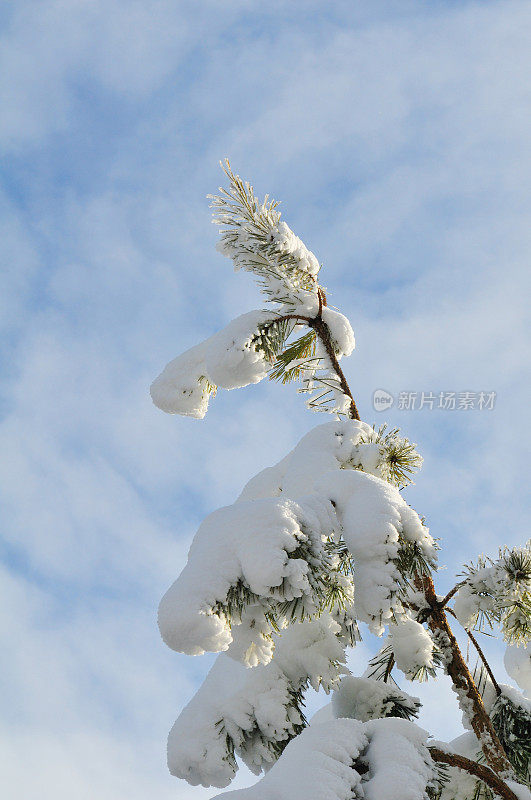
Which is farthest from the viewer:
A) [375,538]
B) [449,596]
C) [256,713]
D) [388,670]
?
[388,670]

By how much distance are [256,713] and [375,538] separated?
1477mm

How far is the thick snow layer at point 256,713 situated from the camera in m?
3.52

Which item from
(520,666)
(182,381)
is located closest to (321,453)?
(182,381)

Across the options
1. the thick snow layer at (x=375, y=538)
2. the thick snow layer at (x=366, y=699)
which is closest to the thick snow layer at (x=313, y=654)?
the thick snow layer at (x=366, y=699)

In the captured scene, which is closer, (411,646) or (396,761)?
(396,761)

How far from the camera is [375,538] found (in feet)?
8.93

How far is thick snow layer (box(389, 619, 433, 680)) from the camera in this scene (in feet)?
12.3

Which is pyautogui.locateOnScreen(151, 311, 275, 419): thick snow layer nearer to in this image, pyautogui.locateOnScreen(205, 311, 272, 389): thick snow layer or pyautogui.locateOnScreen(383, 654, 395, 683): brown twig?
pyautogui.locateOnScreen(205, 311, 272, 389): thick snow layer

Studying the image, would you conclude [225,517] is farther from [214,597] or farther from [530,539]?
[530,539]

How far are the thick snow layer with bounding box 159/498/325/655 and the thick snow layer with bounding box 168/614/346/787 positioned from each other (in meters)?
1.24

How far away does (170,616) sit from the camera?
2.43 m

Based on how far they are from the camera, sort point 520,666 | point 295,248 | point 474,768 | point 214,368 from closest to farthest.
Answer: point 474,768 < point 214,368 < point 295,248 < point 520,666

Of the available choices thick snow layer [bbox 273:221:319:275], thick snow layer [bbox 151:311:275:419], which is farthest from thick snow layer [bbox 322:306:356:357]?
thick snow layer [bbox 151:311:275:419]

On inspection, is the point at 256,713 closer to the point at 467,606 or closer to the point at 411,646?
the point at 411,646
